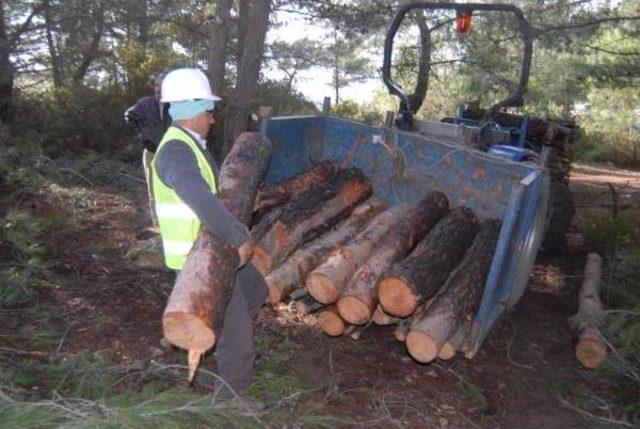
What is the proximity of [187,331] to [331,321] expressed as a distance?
154cm

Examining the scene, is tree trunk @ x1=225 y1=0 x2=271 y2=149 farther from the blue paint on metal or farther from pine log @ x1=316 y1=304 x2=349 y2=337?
pine log @ x1=316 y1=304 x2=349 y2=337

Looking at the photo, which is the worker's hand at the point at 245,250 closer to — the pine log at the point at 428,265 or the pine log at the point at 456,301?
the pine log at the point at 428,265

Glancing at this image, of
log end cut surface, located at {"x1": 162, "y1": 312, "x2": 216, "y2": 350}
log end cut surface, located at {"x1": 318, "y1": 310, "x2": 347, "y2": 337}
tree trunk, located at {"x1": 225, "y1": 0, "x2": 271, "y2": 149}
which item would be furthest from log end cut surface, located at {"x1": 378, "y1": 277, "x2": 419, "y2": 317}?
tree trunk, located at {"x1": 225, "y1": 0, "x2": 271, "y2": 149}

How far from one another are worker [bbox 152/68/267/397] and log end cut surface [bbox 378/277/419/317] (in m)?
0.90

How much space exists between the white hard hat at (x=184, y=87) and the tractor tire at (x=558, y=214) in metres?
4.42

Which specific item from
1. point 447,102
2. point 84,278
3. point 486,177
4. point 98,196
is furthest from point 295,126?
point 447,102

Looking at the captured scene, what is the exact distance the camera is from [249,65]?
29.8 feet

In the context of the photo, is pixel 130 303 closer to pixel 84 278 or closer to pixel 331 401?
pixel 84 278

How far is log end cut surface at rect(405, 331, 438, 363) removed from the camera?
12.5 ft

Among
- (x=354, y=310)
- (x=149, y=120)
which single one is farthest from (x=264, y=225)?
(x=149, y=120)

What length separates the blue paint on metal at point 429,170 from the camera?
4.20 m

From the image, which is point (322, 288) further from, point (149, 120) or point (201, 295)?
point (149, 120)

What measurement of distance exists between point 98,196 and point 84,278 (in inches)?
114

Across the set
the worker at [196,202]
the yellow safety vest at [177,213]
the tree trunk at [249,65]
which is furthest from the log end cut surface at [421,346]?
the tree trunk at [249,65]
